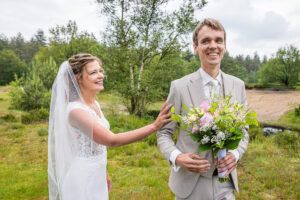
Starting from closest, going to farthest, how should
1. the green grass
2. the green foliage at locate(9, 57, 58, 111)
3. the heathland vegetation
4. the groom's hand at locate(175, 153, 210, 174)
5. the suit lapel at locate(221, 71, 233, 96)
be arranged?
the groom's hand at locate(175, 153, 210, 174) < the suit lapel at locate(221, 71, 233, 96) < the heathland vegetation < the green foliage at locate(9, 57, 58, 111) < the green grass

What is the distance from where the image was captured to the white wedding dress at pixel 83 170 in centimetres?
265

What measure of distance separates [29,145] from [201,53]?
10.4m

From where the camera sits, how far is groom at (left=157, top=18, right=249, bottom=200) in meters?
2.17

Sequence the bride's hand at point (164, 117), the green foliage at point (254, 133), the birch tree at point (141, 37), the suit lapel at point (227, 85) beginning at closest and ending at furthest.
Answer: the bride's hand at point (164, 117) < the suit lapel at point (227, 85) < the green foliage at point (254, 133) < the birch tree at point (141, 37)

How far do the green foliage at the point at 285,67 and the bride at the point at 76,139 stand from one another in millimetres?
48521

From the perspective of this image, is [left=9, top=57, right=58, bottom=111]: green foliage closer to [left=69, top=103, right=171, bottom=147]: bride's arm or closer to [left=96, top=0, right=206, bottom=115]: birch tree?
[left=96, top=0, right=206, bottom=115]: birch tree

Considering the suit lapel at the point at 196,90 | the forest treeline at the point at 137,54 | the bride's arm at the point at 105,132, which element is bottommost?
the bride's arm at the point at 105,132

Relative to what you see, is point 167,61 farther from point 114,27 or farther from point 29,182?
point 29,182

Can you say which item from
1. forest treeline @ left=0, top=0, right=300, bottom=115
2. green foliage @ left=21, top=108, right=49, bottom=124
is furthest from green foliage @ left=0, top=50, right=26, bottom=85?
green foliage @ left=21, top=108, right=49, bottom=124

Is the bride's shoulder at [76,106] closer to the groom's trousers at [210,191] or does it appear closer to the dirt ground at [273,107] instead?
the groom's trousers at [210,191]

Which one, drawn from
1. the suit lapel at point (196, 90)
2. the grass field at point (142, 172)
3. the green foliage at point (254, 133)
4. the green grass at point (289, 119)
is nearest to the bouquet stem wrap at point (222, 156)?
the suit lapel at point (196, 90)

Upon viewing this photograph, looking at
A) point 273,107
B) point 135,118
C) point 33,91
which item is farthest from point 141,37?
point 273,107

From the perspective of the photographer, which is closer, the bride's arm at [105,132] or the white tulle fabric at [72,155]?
the bride's arm at [105,132]

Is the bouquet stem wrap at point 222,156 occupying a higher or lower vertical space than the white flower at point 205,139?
lower
